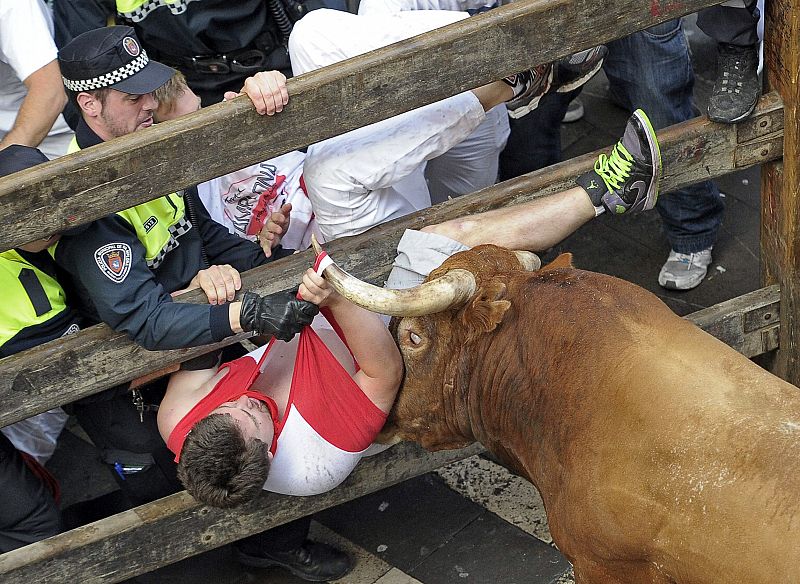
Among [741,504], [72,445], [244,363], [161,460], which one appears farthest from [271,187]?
[741,504]

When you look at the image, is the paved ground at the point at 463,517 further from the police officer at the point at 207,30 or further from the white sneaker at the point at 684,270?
the police officer at the point at 207,30

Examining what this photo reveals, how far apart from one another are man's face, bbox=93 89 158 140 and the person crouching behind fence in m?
0.80

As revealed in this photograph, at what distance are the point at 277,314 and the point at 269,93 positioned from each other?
604 mm

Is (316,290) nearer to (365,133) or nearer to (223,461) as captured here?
(223,461)

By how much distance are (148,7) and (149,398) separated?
1388 mm

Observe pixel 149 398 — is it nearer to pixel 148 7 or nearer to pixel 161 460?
pixel 161 460

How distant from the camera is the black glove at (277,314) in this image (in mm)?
2996

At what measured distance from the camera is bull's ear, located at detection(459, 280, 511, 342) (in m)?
2.88

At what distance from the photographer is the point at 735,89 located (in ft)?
Result: 11.4

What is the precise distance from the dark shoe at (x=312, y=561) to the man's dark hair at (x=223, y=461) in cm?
79

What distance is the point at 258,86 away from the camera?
3016mm

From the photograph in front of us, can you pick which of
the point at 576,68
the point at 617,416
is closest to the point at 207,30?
the point at 576,68

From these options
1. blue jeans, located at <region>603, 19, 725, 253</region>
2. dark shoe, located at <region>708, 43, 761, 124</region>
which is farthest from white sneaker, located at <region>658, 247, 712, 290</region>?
dark shoe, located at <region>708, 43, 761, 124</region>

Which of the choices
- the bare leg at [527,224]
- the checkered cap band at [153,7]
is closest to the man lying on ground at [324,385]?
the bare leg at [527,224]
